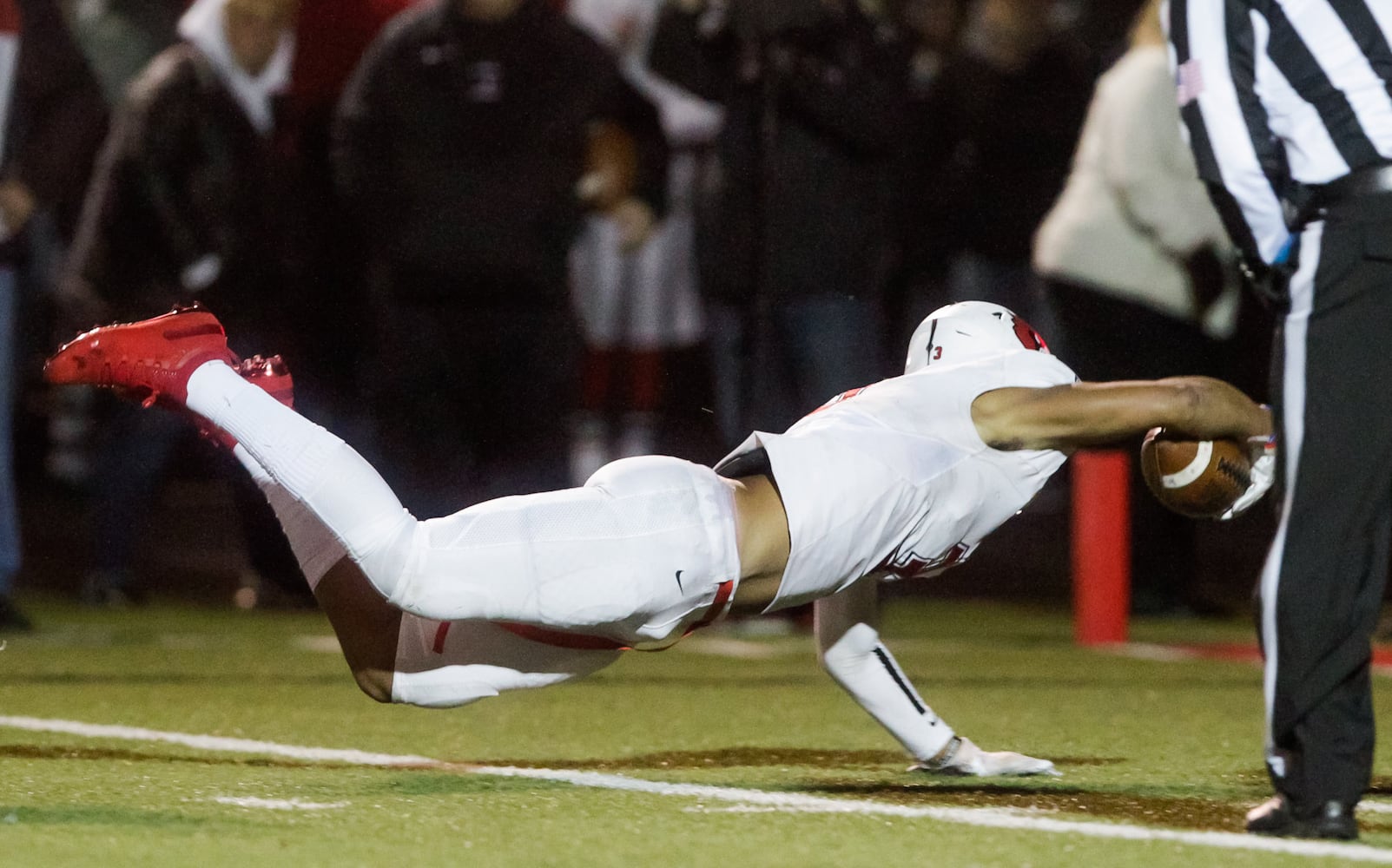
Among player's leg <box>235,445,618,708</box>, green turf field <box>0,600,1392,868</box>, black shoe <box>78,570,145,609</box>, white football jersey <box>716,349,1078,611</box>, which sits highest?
white football jersey <box>716,349,1078,611</box>

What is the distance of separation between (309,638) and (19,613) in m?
0.98

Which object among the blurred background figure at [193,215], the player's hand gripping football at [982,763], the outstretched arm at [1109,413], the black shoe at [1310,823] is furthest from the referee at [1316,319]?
the blurred background figure at [193,215]

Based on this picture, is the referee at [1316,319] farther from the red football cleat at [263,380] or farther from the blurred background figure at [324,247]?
the blurred background figure at [324,247]

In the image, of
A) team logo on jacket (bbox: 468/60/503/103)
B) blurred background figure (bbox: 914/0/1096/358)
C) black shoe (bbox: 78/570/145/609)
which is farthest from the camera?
blurred background figure (bbox: 914/0/1096/358)

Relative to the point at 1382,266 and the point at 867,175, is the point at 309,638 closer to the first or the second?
the point at 867,175

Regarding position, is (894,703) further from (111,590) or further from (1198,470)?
(111,590)

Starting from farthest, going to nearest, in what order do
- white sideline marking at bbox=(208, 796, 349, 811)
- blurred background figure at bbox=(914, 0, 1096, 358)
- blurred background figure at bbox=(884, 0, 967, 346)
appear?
1. blurred background figure at bbox=(884, 0, 967, 346)
2. blurred background figure at bbox=(914, 0, 1096, 358)
3. white sideline marking at bbox=(208, 796, 349, 811)

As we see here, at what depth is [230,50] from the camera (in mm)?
8430

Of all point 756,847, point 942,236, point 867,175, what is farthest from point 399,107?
point 756,847

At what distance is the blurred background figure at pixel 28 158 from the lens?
736 centimetres

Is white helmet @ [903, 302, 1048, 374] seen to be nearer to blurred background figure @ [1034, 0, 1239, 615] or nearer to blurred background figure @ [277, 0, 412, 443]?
blurred background figure @ [1034, 0, 1239, 615]

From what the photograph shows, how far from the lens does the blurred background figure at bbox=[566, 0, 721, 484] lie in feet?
31.7

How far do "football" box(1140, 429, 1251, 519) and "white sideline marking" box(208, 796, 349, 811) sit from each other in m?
1.59

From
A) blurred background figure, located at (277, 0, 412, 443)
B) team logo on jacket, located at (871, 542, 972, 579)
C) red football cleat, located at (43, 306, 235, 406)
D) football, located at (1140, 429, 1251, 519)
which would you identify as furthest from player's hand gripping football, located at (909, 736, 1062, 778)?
blurred background figure, located at (277, 0, 412, 443)
